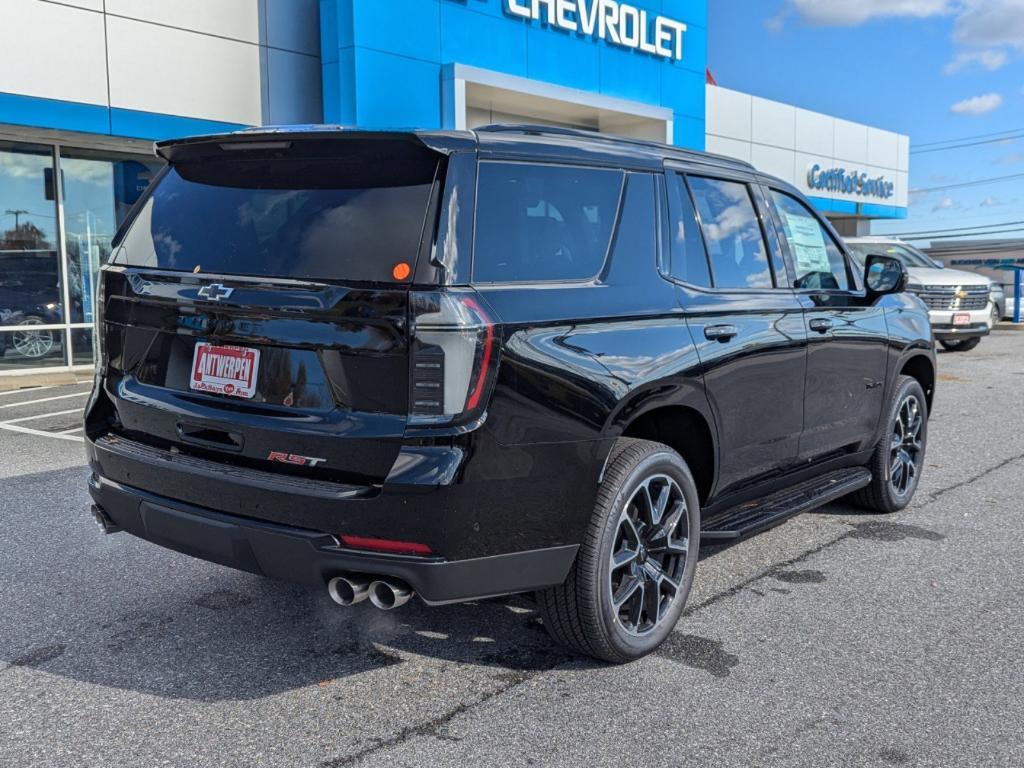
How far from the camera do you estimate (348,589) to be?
10.00 feet

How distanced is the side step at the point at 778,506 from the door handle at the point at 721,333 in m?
0.80

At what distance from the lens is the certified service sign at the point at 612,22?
16.9 metres

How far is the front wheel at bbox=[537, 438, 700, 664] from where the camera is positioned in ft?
10.9

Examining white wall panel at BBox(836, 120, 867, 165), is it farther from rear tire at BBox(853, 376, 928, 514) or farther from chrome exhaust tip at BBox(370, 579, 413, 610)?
chrome exhaust tip at BBox(370, 579, 413, 610)

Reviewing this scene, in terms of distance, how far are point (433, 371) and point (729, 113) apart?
25556 mm

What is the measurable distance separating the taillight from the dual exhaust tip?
54cm

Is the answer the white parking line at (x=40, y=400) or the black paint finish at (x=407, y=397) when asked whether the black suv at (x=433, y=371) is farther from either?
the white parking line at (x=40, y=400)

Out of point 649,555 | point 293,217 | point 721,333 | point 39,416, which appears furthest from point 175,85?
point 649,555

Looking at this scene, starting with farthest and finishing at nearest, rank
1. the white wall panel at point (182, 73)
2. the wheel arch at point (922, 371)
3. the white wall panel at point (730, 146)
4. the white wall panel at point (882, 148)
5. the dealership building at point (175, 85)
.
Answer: the white wall panel at point (882, 148), the white wall panel at point (730, 146), the white wall panel at point (182, 73), the dealership building at point (175, 85), the wheel arch at point (922, 371)

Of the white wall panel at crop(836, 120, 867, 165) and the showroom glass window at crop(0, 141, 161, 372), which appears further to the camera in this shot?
the white wall panel at crop(836, 120, 867, 165)

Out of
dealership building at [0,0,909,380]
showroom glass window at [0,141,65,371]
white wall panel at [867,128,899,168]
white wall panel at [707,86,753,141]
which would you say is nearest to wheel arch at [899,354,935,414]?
dealership building at [0,0,909,380]

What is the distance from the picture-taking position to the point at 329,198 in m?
3.18

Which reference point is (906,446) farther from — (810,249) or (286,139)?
(286,139)

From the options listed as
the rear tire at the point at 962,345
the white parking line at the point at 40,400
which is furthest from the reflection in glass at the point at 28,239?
the rear tire at the point at 962,345
